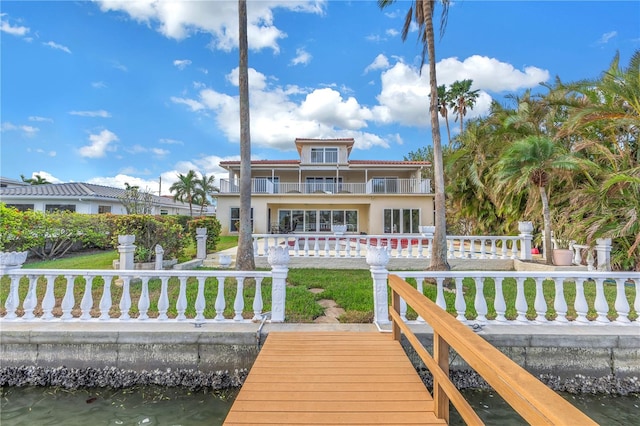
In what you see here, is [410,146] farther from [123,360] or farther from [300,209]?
[123,360]

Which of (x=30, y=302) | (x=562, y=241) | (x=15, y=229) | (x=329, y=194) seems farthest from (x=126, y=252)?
(x=329, y=194)

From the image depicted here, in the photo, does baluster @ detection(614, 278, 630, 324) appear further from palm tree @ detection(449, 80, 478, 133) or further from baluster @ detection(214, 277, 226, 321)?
palm tree @ detection(449, 80, 478, 133)

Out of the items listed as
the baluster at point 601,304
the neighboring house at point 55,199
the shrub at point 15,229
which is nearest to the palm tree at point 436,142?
the baluster at point 601,304

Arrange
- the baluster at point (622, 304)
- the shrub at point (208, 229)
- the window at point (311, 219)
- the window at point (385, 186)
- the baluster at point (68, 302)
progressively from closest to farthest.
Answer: the baluster at point (622, 304) → the baluster at point (68, 302) → the shrub at point (208, 229) → the window at point (385, 186) → the window at point (311, 219)

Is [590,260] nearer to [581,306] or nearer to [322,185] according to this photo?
[581,306]

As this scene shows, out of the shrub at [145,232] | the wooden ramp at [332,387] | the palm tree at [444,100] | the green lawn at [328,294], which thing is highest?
the palm tree at [444,100]

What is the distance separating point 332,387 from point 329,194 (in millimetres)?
16728

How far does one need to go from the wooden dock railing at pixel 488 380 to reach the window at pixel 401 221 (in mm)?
17088

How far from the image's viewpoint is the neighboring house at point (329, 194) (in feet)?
62.2

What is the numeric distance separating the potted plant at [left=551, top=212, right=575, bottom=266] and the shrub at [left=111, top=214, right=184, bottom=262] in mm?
11045

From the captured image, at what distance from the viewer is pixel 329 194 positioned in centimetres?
1881

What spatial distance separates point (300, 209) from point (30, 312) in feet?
55.4

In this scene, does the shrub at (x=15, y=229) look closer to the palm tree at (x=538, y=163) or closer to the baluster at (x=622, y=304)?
the baluster at (x=622, y=304)

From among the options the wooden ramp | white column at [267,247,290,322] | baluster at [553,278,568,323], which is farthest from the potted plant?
white column at [267,247,290,322]
